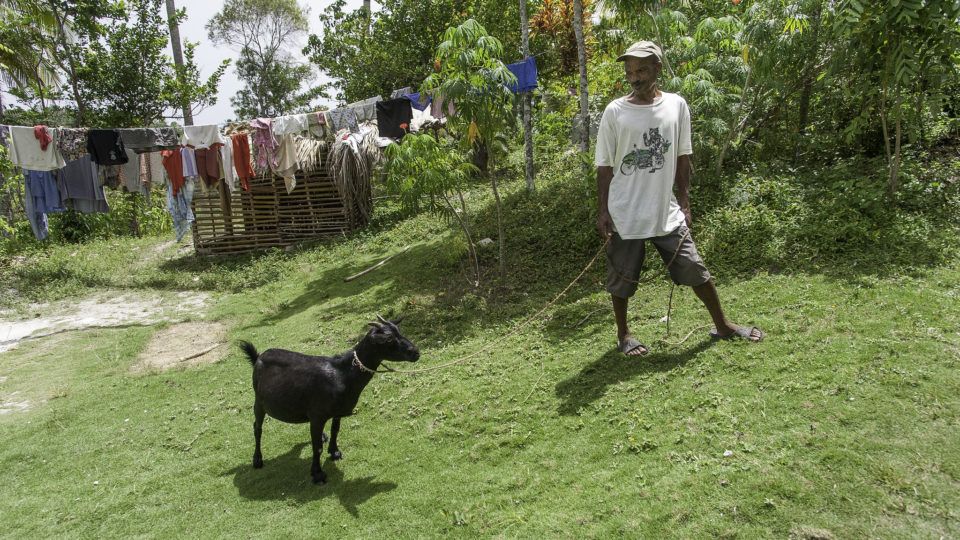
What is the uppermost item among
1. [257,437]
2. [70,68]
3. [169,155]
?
[70,68]

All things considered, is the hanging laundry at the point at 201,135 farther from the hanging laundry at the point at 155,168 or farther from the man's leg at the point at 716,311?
the man's leg at the point at 716,311

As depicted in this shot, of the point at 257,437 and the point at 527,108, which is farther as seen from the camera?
the point at 527,108

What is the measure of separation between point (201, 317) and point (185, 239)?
24.0 feet

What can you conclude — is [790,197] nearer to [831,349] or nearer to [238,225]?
[831,349]

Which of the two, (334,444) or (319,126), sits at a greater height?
(319,126)

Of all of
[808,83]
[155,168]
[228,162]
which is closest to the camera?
[808,83]

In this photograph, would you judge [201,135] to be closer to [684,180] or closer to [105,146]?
[105,146]

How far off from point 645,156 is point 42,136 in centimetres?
1292

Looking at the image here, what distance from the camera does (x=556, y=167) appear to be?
12.4 meters

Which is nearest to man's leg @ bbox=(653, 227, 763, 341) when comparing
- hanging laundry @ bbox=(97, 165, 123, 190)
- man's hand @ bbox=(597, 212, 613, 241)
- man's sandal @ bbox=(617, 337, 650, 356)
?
man's hand @ bbox=(597, 212, 613, 241)

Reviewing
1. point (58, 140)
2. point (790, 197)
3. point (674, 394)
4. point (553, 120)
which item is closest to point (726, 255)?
point (790, 197)

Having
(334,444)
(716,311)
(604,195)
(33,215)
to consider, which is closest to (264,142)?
(33,215)

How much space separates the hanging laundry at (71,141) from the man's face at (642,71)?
12.6 m

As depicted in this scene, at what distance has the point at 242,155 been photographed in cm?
1302
